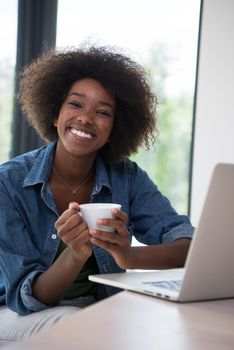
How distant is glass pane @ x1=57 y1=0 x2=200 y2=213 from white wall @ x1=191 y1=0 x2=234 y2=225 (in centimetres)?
10

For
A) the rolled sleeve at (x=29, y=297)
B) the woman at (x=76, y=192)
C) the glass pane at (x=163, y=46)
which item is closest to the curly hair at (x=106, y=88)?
the woman at (x=76, y=192)

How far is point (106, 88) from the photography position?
2150 millimetres

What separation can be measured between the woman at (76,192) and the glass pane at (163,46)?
3.89 feet

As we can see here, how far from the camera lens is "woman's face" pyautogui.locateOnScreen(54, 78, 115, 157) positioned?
6.76ft

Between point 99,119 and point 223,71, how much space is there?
1.45m

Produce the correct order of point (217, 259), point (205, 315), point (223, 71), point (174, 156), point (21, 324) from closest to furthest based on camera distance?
point (205, 315)
point (217, 259)
point (21, 324)
point (223, 71)
point (174, 156)

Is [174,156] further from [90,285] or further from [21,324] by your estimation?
[21,324]

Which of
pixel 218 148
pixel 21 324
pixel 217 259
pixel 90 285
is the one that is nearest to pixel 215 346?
pixel 217 259

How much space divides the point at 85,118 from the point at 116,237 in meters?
0.59

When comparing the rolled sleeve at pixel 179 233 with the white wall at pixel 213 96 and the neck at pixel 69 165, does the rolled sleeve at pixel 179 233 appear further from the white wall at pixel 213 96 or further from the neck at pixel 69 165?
the white wall at pixel 213 96

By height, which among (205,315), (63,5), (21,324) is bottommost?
(21,324)

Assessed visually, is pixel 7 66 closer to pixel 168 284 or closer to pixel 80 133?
pixel 80 133

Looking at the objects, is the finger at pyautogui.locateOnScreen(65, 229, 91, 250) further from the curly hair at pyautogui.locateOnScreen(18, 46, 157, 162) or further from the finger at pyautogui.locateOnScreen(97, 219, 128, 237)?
the curly hair at pyautogui.locateOnScreen(18, 46, 157, 162)

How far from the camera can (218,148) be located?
341 centimetres
